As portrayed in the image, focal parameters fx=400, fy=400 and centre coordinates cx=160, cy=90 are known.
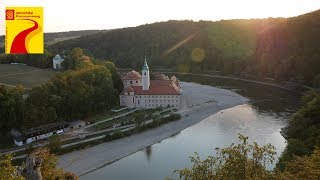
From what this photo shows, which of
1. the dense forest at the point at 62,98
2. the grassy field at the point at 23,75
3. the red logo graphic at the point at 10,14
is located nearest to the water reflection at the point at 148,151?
the dense forest at the point at 62,98

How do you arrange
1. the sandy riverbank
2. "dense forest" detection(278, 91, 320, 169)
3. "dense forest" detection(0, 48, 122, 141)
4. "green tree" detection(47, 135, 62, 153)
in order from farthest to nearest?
"dense forest" detection(0, 48, 122, 141)
"green tree" detection(47, 135, 62, 153)
the sandy riverbank
"dense forest" detection(278, 91, 320, 169)

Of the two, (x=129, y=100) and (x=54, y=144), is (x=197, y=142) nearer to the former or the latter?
(x=54, y=144)

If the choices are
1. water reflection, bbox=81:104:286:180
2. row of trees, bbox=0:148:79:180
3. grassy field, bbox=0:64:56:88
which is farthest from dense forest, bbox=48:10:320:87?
row of trees, bbox=0:148:79:180

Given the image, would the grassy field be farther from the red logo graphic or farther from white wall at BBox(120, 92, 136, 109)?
the red logo graphic

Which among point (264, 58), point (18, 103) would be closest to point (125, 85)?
point (18, 103)

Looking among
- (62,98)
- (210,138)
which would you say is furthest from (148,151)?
(62,98)
